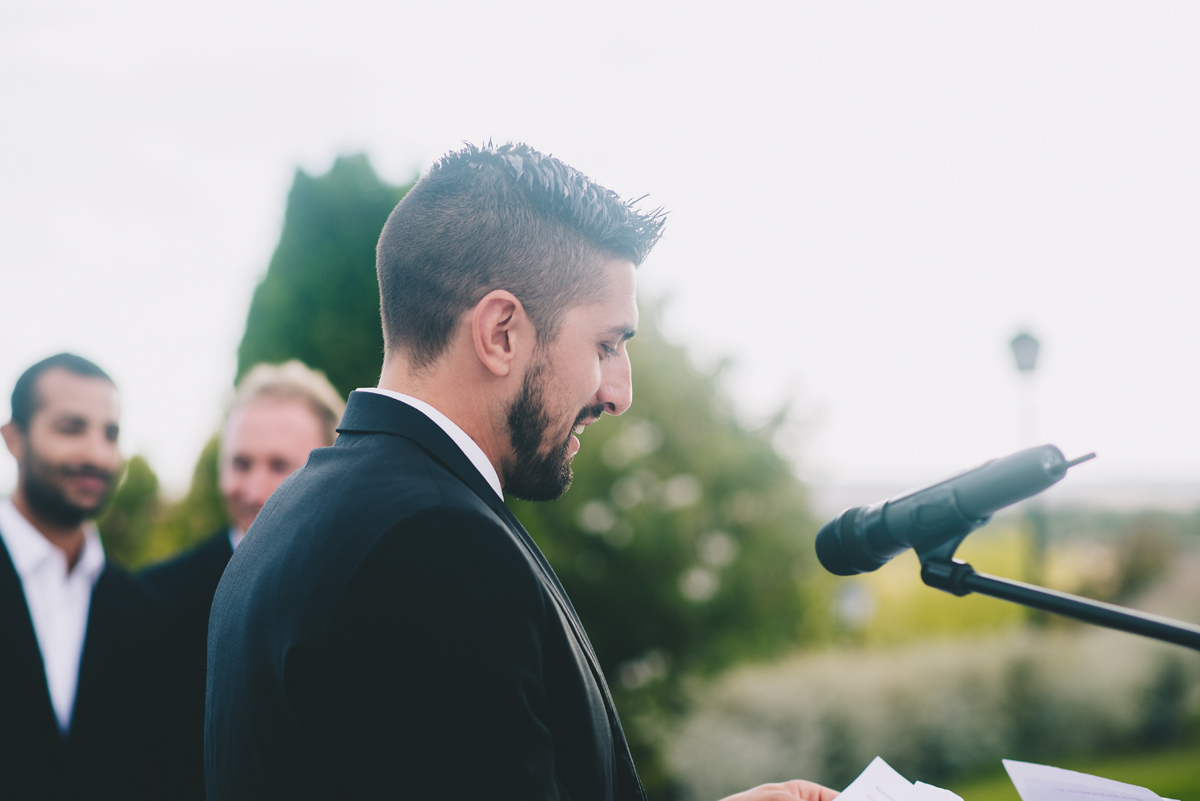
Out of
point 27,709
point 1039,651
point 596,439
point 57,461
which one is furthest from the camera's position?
point 1039,651

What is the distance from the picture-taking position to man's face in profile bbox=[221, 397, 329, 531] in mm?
3449

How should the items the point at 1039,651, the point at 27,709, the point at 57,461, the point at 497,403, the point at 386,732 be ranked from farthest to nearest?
1. the point at 1039,651
2. the point at 57,461
3. the point at 27,709
4. the point at 497,403
5. the point at 386,732

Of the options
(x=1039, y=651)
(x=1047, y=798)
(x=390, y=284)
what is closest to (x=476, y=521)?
(x=390, y=284)

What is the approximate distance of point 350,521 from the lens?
4.06 ft

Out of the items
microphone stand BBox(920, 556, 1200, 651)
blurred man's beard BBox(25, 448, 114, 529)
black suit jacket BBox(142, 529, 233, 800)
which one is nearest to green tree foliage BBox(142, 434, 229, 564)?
black suit jacket BBox(142, 529, 233, 800)

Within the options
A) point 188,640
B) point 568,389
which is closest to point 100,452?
point 188,640

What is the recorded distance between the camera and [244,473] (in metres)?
3.48

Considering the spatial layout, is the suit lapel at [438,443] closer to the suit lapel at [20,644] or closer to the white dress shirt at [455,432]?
the white dress shirt at [455,432]

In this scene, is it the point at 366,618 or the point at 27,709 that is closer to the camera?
the point at 366,618

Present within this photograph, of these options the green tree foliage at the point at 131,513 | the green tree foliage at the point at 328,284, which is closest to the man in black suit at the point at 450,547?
the green tree foliage at the point at 328,284

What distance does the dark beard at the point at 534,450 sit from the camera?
1.59 m

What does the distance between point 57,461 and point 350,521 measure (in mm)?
2641

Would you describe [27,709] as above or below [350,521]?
below

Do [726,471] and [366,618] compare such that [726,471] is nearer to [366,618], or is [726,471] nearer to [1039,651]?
[1039,651]
